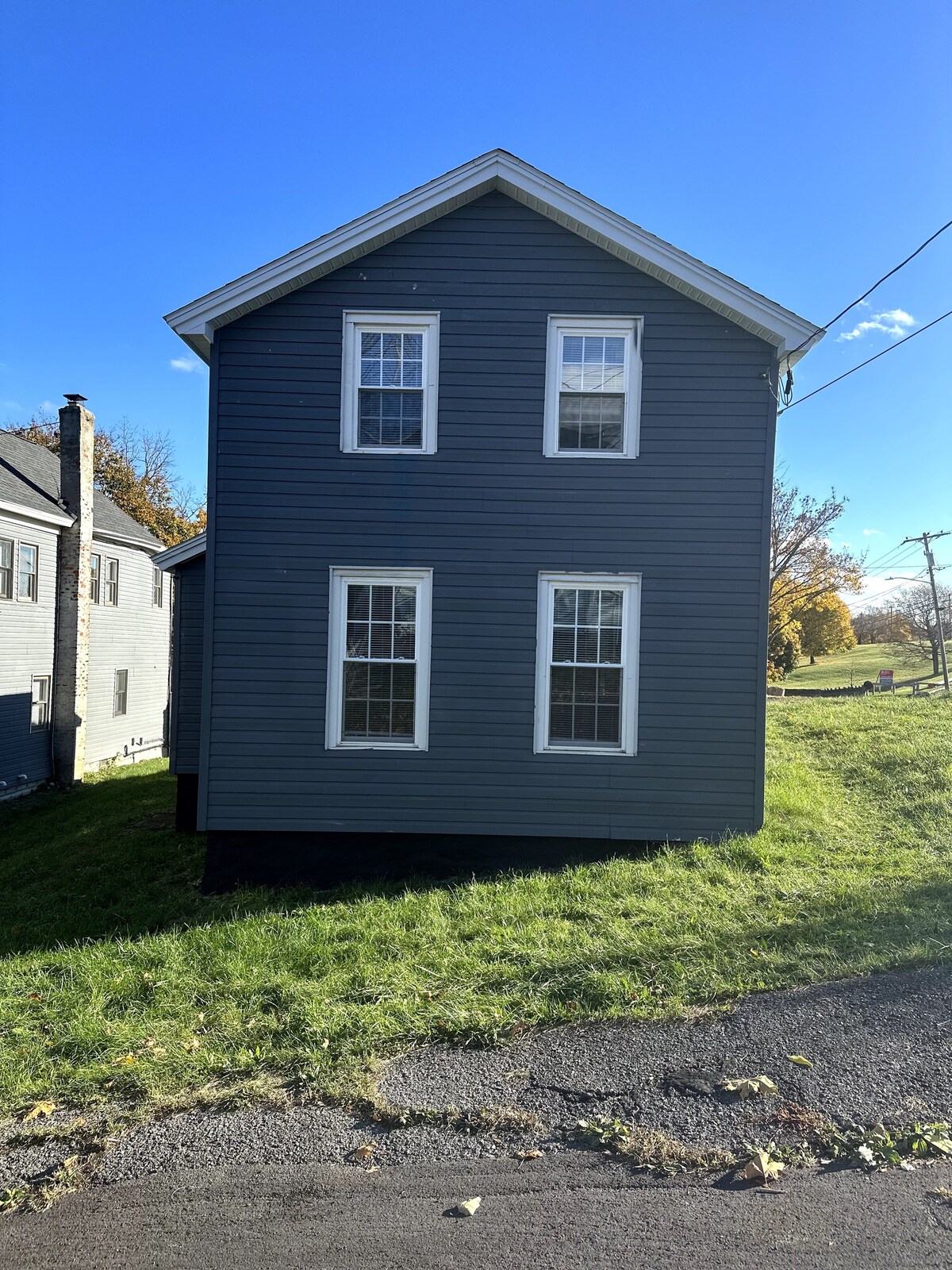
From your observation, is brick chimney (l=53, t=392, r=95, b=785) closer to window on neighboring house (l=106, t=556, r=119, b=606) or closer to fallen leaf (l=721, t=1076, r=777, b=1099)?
window on neighboring house (l=106, t=556, r=119, b=606)

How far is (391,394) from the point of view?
8195 millimetres

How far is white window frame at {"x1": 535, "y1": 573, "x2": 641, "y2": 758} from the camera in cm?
804

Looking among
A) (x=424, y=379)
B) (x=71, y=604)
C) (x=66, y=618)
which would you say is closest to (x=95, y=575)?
(x=71, y=604)

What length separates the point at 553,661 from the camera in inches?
319

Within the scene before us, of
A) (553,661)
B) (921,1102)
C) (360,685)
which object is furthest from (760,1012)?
(360,685)

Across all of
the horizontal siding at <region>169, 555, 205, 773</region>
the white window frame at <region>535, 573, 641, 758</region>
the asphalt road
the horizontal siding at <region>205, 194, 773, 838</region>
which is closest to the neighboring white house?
the horizontal siding at <region>169, 555, 205, 773</region>

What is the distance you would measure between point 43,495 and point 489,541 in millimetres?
13922

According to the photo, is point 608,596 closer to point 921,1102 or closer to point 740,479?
point 740,479

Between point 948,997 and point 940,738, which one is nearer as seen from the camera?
A: point 948,997

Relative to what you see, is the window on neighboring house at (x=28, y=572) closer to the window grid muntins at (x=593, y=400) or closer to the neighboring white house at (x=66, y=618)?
the neighboring white house at (x=66, y=618)

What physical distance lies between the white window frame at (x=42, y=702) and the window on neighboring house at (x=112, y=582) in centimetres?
331

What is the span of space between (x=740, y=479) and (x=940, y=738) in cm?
733

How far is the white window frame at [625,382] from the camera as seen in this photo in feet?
26.5

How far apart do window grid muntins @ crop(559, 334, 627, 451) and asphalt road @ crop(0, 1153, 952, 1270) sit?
6.46 m
